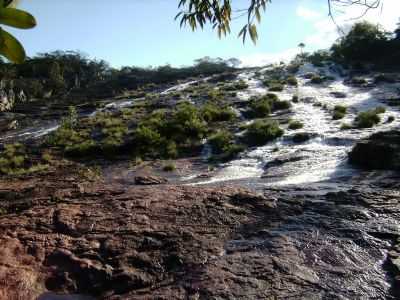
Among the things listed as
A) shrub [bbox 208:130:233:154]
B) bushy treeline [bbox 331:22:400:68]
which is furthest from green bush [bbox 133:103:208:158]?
bushy treeline [bbox 331:22:400:68]

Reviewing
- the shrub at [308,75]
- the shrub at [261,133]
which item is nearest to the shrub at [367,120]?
the shrub at [261,133]

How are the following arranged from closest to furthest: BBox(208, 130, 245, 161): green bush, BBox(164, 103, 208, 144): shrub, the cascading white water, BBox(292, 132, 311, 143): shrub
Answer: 1. the cascading white water
2. BBox(208, 130, 245, 161): green bush
3. BBox(292, 132, 311, 143): shrub
4. BBox(164, 103, 208, 144): shrub

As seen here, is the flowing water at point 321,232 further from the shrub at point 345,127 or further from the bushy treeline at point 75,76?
the bushy treeline at point 75,76

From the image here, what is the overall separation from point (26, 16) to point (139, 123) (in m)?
18.7

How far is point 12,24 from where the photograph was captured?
1.66 m

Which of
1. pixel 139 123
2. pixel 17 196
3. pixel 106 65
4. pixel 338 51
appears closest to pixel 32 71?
pixel 106 65

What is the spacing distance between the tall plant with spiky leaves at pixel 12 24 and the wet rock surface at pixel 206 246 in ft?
10.7

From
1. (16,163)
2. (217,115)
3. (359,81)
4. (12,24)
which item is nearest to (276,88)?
(359,81)

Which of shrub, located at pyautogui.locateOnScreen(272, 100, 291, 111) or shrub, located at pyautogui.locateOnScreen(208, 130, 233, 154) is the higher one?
shrub, located at pyautogui.locateOnScreen(272, 100, 291, 111)

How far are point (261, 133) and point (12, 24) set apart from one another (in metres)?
14.7

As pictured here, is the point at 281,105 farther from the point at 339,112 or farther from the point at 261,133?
the point at 261,133

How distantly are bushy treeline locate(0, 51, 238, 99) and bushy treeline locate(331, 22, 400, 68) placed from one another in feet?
41.3

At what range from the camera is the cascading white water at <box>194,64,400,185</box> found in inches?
420

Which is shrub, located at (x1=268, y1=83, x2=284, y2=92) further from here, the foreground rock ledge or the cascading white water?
the foreground rock ledge
